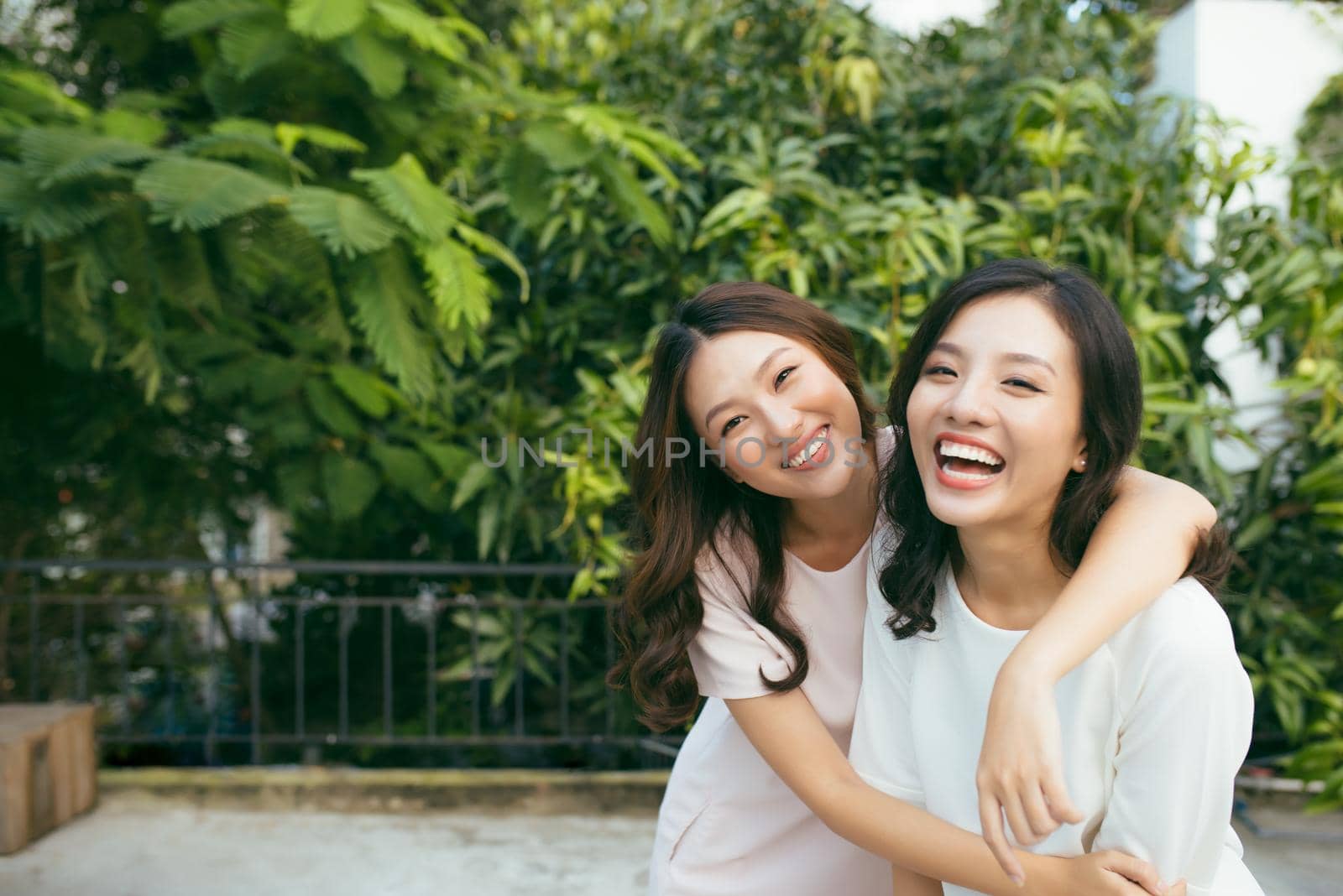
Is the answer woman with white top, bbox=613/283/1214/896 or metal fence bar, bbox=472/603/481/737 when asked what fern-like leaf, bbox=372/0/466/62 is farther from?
metal fence bar, bbox=472/603/481/737

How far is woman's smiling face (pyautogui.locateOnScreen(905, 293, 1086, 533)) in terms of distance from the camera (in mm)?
1098

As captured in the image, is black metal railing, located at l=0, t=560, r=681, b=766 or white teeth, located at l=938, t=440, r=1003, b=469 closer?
white teeth, located at l=938, t=440, r=1003, b=469

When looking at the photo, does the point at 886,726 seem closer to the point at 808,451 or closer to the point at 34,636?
the point at 808,451

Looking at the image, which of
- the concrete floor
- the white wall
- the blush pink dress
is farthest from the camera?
the white wall

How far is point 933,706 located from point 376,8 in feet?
6.42

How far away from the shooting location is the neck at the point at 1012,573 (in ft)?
3.95

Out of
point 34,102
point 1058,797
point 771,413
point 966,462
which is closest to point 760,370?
point 771,413

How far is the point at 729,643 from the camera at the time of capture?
147 centimetres

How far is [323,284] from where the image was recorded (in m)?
2.20

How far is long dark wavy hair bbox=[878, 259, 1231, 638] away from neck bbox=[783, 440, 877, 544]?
0.93ft

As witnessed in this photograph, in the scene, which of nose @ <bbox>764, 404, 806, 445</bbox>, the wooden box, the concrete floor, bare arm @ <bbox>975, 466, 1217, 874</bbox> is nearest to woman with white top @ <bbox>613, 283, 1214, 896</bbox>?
nose @ <bbox>764, 404, 806, 445</bbox>

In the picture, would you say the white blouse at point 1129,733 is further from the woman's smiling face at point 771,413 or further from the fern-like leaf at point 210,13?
the fern-like leaf at point 210,13

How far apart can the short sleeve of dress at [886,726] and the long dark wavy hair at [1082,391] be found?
0.05 meters

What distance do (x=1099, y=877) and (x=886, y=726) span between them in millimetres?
328
